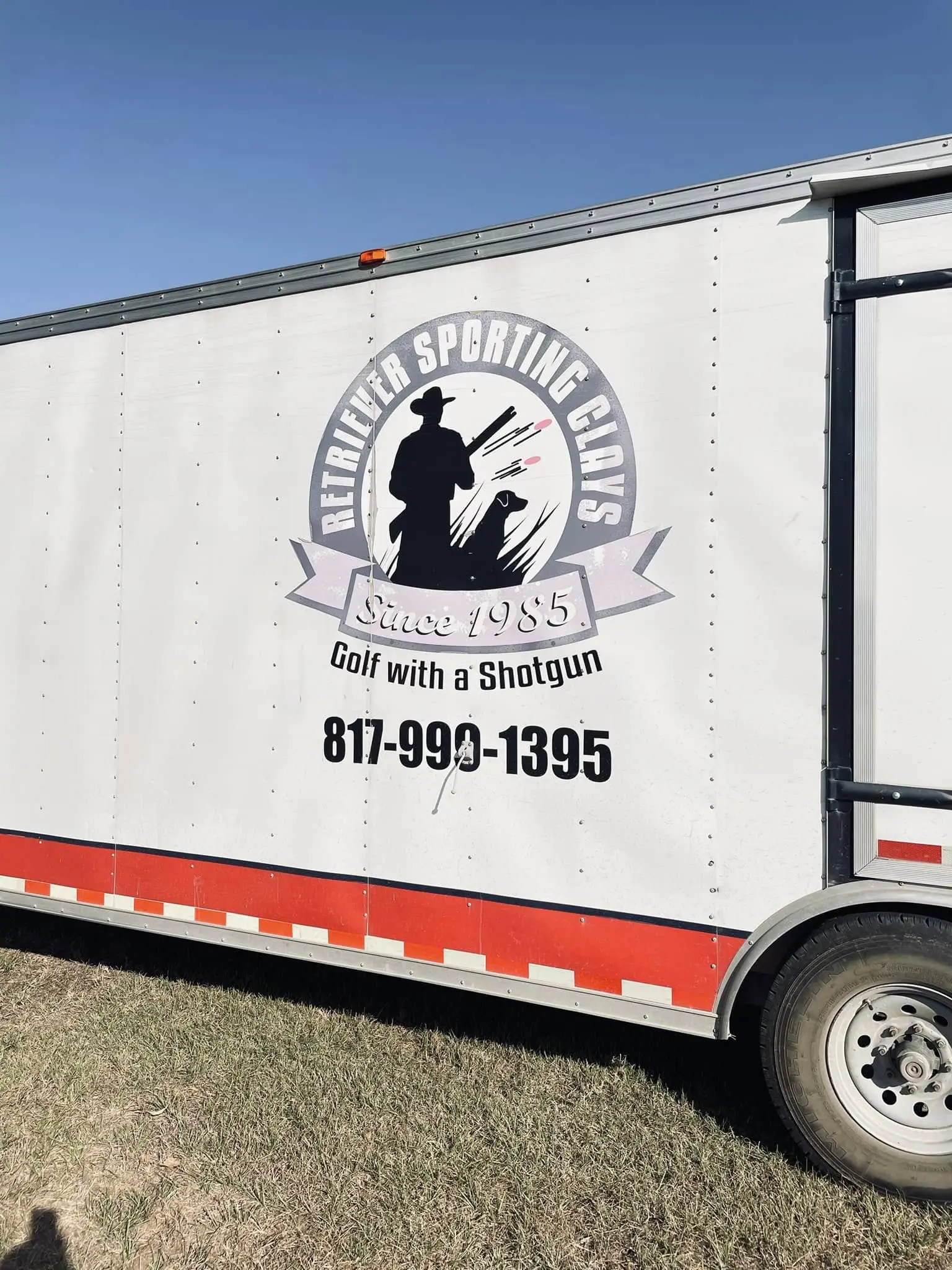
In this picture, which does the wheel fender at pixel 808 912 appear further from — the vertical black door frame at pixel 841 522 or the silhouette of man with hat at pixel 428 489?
the silhouette of man with hat at pixel 428 489

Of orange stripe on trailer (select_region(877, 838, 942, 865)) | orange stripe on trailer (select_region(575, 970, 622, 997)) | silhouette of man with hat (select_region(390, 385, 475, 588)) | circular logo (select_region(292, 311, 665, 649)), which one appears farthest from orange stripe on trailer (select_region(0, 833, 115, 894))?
orange stripe on trailer (select_region(877, 838, 942, 865))

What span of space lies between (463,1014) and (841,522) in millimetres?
2883

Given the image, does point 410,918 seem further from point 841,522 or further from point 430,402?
point 841,522

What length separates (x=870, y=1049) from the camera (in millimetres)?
3168

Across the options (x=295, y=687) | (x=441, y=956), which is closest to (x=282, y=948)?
(x=441, y=956)

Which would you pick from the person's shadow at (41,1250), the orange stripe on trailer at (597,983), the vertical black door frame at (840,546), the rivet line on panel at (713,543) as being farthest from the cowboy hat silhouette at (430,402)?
the person's shadow at (41,1250)

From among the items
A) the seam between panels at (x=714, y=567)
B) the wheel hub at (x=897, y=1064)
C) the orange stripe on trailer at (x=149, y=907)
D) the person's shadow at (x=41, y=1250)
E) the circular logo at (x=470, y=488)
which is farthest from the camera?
the orange stripe on trailer at (x=149, y=907)

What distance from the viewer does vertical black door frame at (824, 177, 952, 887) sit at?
124 inches

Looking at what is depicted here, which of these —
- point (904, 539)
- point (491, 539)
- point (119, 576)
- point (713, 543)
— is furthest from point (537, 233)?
point (119, 576)

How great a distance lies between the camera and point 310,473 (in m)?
4.09

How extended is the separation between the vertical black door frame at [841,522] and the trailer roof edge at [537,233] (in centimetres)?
10

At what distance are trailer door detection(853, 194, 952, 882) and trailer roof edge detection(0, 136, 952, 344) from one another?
153 millimetres

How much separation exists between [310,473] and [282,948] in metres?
2.07

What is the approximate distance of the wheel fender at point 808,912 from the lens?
3.04m
